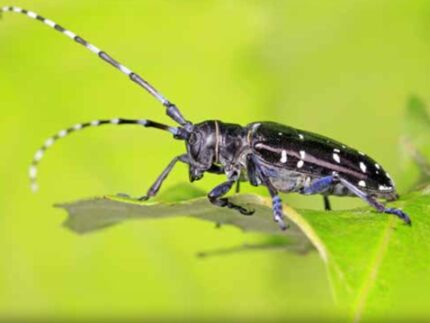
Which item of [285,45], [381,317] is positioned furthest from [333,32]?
[381,317]

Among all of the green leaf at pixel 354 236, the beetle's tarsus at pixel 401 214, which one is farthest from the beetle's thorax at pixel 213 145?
the beetle's tarsus at pixel 401 214

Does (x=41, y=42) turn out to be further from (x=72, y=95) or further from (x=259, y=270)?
(x=259, y=270)

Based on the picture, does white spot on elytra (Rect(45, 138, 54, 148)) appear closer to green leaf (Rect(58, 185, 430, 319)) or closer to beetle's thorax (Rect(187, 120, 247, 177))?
beetle's thorax (Rect(187, 120, 247, 177))

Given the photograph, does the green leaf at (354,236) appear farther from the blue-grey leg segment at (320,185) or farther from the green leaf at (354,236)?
the blue-grey leg segment at (320,185)

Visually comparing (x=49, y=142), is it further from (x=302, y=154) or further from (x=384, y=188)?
(x=384, y=188)

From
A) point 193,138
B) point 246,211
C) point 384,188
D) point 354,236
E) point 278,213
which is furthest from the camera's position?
point 193,138

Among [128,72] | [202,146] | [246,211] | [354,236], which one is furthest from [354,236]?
[128,72]

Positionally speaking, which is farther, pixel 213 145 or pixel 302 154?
pixel 213 145
